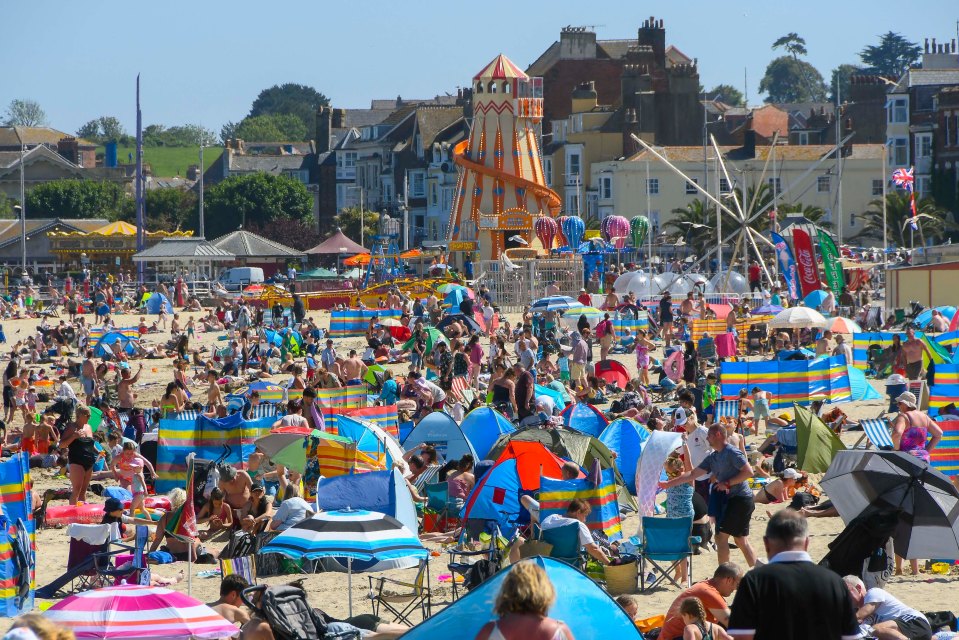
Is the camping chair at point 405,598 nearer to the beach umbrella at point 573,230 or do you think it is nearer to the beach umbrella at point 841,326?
the beach umbrella at point 841,326

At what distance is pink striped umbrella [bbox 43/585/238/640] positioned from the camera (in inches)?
286

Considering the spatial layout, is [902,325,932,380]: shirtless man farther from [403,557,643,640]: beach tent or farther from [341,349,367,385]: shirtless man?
[403,557,643,640]: beach tent

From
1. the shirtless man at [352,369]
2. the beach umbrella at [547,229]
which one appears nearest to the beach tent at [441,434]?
the shirtless man at [352,369]

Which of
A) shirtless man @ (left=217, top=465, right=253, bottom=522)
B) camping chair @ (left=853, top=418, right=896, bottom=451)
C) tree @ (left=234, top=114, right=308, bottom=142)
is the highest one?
tree @ (left=234, top=114, right=308, bottom=142)

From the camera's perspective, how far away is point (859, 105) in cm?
7094

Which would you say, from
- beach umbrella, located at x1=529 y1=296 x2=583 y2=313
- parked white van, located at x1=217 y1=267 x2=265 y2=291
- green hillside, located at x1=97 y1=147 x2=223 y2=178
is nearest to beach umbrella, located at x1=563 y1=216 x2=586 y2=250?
parked white van, located at x1=217 y1=267 x2=265 y2=291

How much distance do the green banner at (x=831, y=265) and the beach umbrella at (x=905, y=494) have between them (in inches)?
901

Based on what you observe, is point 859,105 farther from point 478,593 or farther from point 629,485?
point 478,593

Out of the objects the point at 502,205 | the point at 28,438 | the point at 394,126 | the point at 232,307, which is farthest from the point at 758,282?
the point at 394,126

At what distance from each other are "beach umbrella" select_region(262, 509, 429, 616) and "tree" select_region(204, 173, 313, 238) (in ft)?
228

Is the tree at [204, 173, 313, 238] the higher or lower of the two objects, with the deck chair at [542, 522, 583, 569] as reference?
higher

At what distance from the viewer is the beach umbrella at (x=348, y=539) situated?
9.27m

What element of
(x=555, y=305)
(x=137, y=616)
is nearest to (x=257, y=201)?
(x=555, y=305)

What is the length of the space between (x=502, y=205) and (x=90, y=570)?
37888 millimetres
